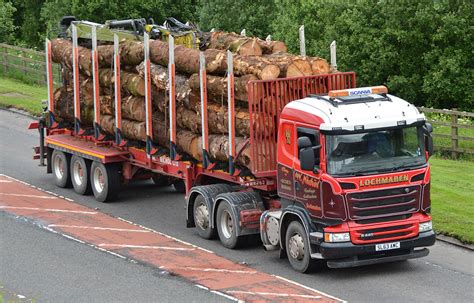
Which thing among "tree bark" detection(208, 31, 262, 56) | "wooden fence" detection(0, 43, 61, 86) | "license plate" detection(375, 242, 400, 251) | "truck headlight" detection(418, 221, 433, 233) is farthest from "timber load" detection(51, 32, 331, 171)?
"wooden fence" detection(0, 43, 61, 86)

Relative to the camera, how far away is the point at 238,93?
19.6m

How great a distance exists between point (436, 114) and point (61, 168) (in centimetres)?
1268

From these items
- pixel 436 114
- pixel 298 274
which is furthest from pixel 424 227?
pixel 436 114

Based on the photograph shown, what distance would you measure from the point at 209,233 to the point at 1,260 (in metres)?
3.82

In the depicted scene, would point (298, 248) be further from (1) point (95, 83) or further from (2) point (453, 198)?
(1) point (95, 83)

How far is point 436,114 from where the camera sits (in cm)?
3338

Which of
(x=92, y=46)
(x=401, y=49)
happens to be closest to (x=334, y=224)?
(x=92, y=46)

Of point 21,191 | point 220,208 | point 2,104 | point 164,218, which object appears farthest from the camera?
point 2,104

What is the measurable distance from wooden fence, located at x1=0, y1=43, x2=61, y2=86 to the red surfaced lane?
14.5 m

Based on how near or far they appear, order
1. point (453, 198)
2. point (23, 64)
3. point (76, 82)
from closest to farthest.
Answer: point (453, 198) → point (76, 82) → point (23, 64)

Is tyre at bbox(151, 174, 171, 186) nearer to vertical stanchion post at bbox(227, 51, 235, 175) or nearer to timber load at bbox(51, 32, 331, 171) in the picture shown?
timber load at bbox(51, 32, 331, 171)

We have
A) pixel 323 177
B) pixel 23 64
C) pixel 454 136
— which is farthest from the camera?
pixel 23 64

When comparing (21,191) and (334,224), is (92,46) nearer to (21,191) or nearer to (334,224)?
(21,191)

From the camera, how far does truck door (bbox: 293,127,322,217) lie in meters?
17.9
